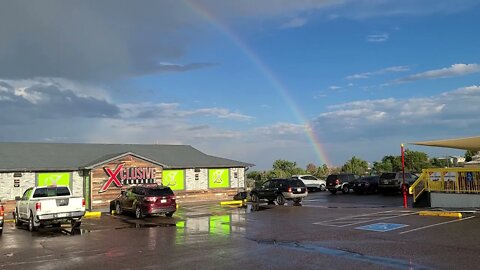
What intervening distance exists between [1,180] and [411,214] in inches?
879

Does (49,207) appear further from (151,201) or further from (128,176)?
(128,176)

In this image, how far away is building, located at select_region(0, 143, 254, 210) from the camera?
27.8m

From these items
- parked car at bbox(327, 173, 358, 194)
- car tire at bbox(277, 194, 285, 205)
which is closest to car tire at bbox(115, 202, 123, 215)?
car tire at bbox(277, 194, 285, 205)

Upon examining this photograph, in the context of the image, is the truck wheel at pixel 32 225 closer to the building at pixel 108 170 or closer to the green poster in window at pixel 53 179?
the building at pixel 108 170

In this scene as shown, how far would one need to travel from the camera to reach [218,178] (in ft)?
119

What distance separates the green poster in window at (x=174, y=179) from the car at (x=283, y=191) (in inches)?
267

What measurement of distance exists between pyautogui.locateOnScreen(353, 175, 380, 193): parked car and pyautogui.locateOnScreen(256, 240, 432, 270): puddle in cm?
2909

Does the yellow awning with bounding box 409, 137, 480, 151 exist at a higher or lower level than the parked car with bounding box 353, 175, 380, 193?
higher

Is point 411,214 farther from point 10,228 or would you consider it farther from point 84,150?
point 84,150

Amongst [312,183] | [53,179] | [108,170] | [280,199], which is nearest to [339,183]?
[312,183]

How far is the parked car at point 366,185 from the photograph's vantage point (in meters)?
40.6

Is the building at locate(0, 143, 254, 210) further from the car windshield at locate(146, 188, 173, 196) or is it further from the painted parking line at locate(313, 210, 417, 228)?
the painted parking line at locate(313, 210, 417, 228)

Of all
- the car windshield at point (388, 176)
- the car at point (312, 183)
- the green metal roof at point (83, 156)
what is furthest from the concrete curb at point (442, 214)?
the car at point (312, 183)

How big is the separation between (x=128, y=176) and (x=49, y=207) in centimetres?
1250
